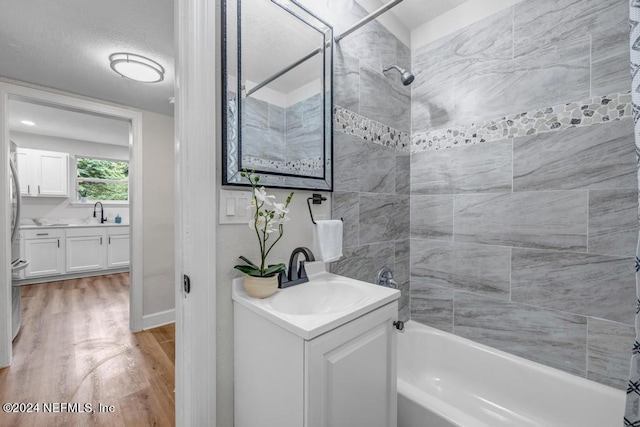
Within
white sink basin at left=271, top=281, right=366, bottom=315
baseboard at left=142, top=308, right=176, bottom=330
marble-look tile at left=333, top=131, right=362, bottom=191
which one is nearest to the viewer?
white sink basin at left=271, top=281, right=366, bottom=315

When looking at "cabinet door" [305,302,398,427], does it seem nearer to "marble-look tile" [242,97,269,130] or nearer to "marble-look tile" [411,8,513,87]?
"marble-look tile" [242,97,269,130]

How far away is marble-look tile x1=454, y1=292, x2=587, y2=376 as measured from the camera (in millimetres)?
1372

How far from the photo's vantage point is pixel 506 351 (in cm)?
158

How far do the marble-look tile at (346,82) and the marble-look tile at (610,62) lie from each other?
3.76ft

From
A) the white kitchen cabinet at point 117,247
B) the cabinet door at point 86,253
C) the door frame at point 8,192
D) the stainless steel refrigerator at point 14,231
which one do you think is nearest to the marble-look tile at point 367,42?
the door frame at point 8,192

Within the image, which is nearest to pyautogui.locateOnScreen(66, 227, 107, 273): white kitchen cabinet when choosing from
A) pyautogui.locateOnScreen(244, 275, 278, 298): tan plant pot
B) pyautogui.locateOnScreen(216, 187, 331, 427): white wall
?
pyautogui.locateOnScreen(216, 187, 331, 427): white wall

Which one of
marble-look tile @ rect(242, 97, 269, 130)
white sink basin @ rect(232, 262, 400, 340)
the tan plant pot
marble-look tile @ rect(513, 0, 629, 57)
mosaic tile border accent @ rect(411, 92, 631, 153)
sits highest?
marble-look tile @ rect(513, 0, 629, 57)

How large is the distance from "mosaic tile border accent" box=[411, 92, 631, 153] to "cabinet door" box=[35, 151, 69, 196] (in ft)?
18.7

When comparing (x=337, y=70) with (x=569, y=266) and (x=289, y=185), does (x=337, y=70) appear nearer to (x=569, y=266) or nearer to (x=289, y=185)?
(x=289, y=185)

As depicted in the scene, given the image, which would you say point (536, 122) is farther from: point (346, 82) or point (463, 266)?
point (346, 82)

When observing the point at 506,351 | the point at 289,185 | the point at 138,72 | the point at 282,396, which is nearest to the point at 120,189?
the point at 138,72

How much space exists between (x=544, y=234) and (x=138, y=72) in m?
2.97

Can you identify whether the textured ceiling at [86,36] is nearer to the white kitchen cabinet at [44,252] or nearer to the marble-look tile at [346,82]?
the marble-look tile at [346,82]

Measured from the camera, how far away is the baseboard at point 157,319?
2.68 metres
